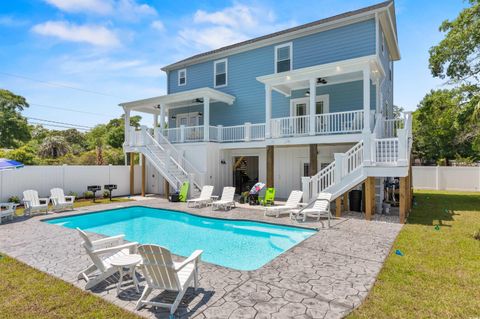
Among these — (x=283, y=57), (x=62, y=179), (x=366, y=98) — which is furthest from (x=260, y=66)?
(x=62, y=179)

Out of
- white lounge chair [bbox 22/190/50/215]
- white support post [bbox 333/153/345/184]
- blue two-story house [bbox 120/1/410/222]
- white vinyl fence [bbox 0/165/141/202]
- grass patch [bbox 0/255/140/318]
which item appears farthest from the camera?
white vinyl fence [bbox 0/165/141/202]

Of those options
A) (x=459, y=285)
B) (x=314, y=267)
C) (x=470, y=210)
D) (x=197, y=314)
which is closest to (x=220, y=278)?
(x=197, y=314)

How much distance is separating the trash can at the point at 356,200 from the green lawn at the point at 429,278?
2990mm

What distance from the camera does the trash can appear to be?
38.3 ft

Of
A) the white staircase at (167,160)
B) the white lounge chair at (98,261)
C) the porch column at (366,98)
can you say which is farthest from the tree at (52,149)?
the porch column at (366,98)

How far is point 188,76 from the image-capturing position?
66.2 feet

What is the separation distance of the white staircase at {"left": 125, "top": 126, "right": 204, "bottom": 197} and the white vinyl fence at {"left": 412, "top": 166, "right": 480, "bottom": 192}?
713 inches

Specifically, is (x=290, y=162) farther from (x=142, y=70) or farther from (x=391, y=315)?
(x=142, y=70)

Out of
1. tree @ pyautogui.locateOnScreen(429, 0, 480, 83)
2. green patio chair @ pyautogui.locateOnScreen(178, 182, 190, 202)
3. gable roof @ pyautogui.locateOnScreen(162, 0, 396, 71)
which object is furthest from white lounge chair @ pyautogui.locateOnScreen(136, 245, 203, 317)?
tree @ pyautogui.locateOnScreen(429, 0, 480, 83)

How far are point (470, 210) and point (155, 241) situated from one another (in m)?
13.3

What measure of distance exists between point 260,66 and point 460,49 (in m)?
11.7

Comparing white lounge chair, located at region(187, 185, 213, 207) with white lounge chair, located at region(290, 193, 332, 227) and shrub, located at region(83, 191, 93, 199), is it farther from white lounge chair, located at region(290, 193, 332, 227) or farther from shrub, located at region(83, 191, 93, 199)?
shrub, located at region(83, 191, 93, 199)

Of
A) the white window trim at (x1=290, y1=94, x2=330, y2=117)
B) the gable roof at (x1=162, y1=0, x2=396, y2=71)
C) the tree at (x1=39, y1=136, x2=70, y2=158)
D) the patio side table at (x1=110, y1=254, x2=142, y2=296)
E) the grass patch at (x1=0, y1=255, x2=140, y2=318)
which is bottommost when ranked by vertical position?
the grass patch at (x1=0, y1=255, x2=140, y2=318)

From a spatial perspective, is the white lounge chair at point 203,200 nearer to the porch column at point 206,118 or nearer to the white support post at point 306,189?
the porch column at point 206,118
